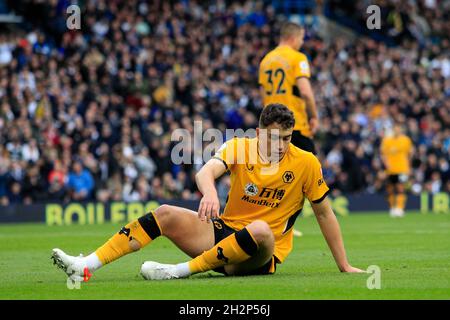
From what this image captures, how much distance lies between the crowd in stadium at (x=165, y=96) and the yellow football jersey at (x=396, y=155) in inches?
76.4

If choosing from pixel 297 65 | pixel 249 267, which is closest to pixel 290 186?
pixel 249 267

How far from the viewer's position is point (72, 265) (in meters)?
9.08

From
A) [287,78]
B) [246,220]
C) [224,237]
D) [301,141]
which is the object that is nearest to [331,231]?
[246,220]

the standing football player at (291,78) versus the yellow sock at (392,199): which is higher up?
the standing football player at (291,78)

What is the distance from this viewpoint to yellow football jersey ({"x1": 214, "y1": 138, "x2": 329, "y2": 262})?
374 inches

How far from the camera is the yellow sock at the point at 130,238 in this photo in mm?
9211

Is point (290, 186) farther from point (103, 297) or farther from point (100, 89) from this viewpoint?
point (100, 89)

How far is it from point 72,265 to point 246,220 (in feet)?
5.42

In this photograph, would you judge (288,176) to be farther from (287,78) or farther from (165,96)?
(165,96)

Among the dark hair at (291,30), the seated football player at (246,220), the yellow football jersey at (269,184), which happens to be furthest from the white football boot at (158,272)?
the dark hair at (291,30)

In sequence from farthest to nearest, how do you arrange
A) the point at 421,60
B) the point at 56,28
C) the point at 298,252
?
the point at 421,60, the point at 56,28, the point at 298,252

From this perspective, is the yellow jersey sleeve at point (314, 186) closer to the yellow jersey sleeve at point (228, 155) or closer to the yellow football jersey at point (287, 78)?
the yellow jersey sleeve at point (228, 155)
